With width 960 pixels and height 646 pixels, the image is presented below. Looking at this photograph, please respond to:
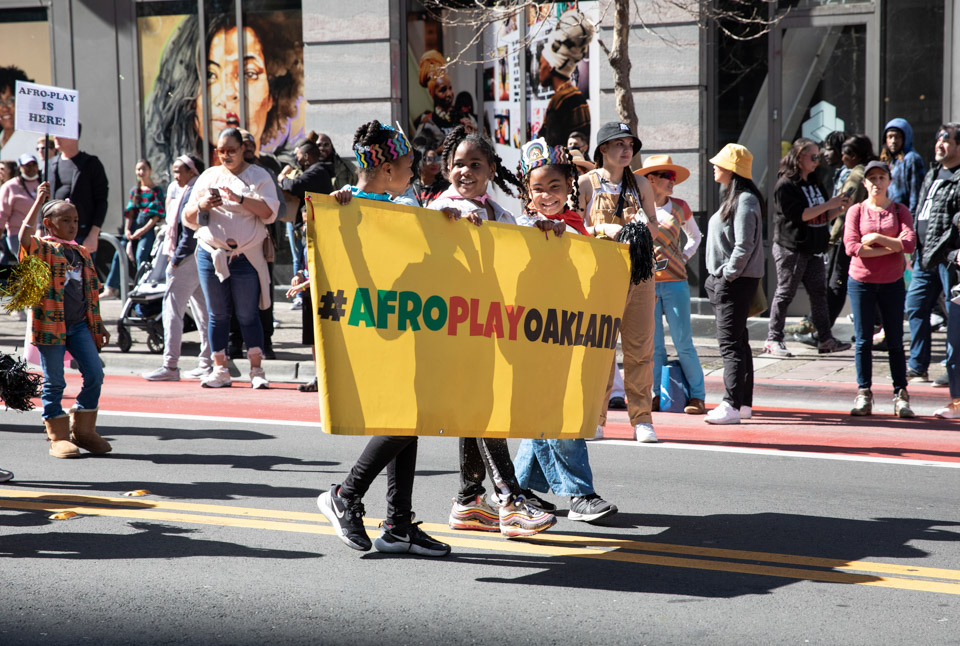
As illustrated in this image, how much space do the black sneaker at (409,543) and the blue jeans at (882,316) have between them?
469 cm

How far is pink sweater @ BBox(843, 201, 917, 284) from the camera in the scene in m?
8.59

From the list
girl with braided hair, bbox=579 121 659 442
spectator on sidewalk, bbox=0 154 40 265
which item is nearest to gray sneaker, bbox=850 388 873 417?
girl with braided hair, bbox=579 121 659 442

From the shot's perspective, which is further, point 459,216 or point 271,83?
point 271,83

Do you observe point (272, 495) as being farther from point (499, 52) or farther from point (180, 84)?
point (180, 84)

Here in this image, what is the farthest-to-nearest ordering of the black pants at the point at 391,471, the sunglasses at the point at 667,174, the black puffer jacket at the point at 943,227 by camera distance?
the black puffer jacket at the point at 943,227 < the sunglasses at the point at 667,174 < the black pants at the point at 391,471

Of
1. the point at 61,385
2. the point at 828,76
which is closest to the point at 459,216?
the point at 61,385

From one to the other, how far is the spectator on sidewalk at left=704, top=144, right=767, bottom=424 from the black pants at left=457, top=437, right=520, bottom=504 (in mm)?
3348

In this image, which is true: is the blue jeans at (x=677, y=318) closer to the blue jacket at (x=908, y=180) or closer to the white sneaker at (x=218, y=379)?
the white sneaker at (x=218, y=379)

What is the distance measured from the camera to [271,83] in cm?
1620

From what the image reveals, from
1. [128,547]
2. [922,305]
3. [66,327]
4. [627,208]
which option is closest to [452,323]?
[128,547]

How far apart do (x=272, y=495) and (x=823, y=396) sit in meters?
5.15

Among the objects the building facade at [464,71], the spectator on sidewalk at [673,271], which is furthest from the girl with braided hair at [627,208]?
the building facade at [464,71]

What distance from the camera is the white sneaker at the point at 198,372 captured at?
34.8ft

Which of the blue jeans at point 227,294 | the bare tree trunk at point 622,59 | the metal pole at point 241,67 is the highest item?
the metal pole at point 241,67
